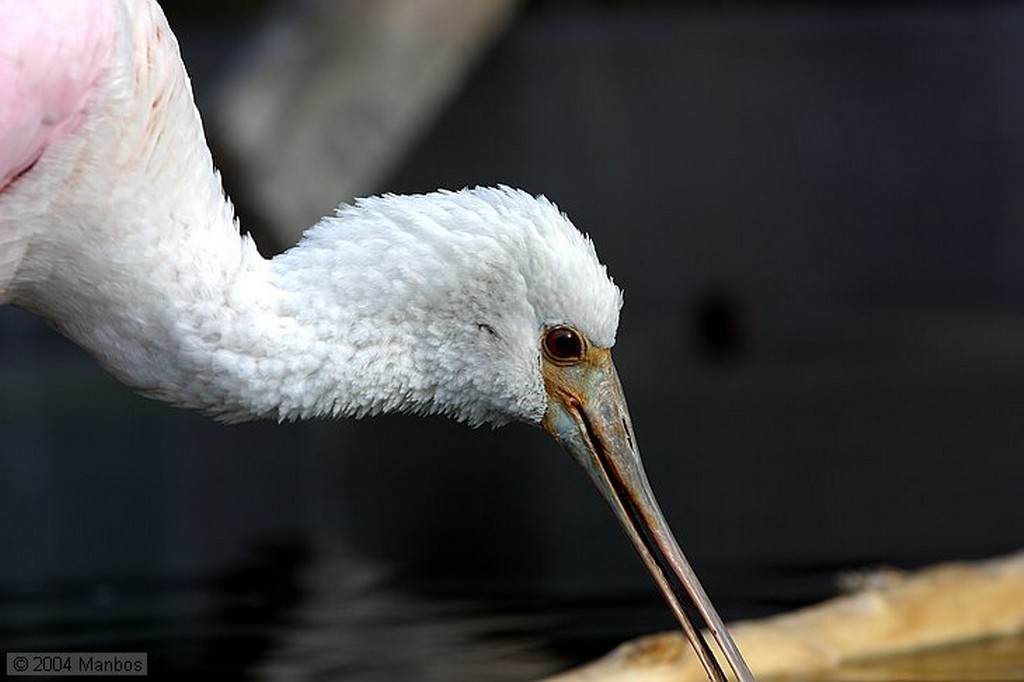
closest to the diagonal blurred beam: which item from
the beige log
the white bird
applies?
the beige log

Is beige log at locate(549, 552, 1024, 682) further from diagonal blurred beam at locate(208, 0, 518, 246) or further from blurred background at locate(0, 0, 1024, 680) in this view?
diagonal blurred beam at locate(208, 0, 518, 246)

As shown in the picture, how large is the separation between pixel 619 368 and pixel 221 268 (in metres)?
7.18

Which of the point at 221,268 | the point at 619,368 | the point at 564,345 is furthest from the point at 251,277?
the point at 619,368

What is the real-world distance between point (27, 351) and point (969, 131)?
16.3 feet

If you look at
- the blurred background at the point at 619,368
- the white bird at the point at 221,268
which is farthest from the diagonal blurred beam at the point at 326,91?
the white bird at the point at 221,268

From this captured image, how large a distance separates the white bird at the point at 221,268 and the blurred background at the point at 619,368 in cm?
124

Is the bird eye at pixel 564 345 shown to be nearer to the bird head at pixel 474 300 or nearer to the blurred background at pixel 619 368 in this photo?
the bird head at pixel 474 300

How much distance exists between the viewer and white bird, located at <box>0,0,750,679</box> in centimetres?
346

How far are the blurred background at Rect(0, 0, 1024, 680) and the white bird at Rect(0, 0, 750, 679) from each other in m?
1.24

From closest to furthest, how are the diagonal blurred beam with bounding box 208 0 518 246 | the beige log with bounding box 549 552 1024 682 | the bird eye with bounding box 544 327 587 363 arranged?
1. the bird eye with bounding box 544 327 587 363
2. the beige log with bounding box 549 552 1024 682
3. the diagonal blurred beam with bounding box 208 0 518 246

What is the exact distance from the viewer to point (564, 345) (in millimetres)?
3561

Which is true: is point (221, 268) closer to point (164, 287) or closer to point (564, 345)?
point (164, 287)

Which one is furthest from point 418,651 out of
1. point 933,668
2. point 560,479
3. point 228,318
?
point 560,479

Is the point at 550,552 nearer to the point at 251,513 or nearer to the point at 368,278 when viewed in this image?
the point at 251,513
